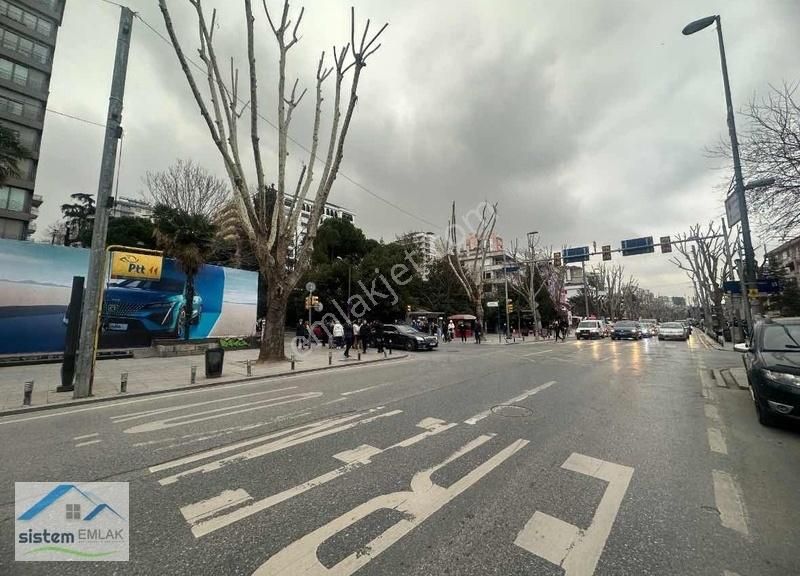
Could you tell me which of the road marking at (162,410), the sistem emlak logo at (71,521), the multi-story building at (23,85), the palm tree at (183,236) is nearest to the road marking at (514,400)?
the sistem emlak logo at (71,521)

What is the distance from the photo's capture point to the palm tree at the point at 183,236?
17516 millimetres

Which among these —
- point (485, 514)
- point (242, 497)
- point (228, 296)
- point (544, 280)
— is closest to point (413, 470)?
point (485, 514)

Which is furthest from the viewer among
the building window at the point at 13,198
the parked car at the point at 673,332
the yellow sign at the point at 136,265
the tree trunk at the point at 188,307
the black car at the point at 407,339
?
the building window at the point at 13,198

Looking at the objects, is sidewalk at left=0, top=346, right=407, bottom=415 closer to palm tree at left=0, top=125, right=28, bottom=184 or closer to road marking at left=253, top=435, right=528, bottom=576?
palm tree at left=0, top=125, right=28, bottom=184

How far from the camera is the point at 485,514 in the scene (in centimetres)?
307

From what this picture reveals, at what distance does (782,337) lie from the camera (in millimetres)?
6051

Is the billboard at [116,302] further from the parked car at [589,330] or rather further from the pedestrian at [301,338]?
the parked car at [589,330]

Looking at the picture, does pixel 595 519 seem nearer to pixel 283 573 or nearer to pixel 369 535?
pixel 369 535

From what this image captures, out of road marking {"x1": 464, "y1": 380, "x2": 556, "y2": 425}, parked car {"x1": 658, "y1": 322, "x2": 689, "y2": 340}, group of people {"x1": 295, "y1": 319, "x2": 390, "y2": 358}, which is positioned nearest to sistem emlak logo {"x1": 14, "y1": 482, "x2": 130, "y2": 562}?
road marking {"x1": 464, "y1": 380, "x2": 556, "y2": 425}

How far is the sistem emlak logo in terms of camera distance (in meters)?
2.59

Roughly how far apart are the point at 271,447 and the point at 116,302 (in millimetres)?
17267

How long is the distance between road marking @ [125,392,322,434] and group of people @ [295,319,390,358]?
7.84 m

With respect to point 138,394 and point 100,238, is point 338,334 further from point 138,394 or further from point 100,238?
point 100,238

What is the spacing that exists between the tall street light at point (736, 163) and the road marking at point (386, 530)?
10.3m
